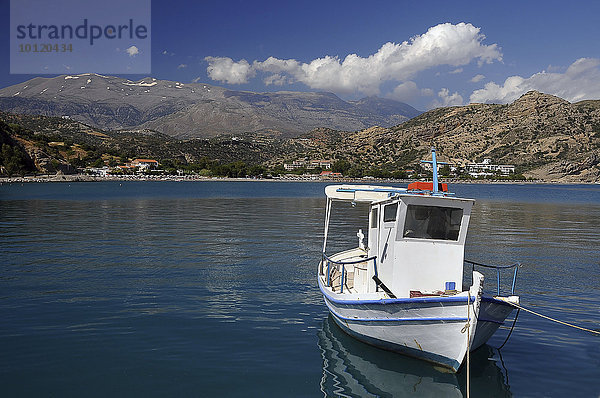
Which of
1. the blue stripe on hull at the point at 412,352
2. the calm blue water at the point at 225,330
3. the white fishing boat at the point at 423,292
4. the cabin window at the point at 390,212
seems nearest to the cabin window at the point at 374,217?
the white fishing boat at the point at 423,292

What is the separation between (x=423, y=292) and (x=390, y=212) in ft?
6.88

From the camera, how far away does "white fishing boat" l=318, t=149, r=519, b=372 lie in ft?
32.8

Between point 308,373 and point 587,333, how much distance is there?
8.35 metres

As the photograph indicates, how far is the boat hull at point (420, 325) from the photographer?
32.3 ft

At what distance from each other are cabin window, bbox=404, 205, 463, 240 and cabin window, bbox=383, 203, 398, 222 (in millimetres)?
434

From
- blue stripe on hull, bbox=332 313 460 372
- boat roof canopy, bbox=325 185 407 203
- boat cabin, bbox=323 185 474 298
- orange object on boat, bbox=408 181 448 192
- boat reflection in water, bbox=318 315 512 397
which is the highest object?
orange object on boat, bbox=408 181 448 192

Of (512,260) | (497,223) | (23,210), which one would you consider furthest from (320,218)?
A: (23,210)

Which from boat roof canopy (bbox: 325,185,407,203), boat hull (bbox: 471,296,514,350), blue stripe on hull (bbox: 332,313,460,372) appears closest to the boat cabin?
boat hull (bbox: 471,296,514,350)

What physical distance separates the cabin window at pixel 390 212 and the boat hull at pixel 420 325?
223 centimetres

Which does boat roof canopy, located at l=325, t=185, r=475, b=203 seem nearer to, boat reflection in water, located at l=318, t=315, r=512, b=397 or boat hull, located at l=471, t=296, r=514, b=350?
boat hull, located at l=471, t=296, r=514, b=350

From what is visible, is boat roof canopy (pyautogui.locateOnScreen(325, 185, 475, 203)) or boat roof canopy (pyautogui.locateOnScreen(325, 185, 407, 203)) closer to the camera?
boat roof canopy (pyautogui.locateOnScreen(325, 185, 475, 203))

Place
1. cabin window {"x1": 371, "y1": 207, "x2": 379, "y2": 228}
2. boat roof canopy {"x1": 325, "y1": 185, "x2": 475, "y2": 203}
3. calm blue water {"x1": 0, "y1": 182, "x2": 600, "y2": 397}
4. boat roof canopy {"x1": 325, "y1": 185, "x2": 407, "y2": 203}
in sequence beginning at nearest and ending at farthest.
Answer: calm blue water {"x1": 0, "y1": 182, "x2": 600, "y2": 397} → cabin window {"x1": 371, "y1": 207, "x2": 379, "y2": 228} → boat roof canopy {"x1": 325, "y1": 185, "x2": 475, "y2": 203} → boat roof canopy {"x1": 325, "y1": 185, "x2": 407, "y2": 203}

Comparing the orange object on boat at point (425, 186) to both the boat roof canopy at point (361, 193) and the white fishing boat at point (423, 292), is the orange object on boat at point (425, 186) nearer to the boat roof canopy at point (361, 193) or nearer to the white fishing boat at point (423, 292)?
the white fishing boat at point (423, 292)

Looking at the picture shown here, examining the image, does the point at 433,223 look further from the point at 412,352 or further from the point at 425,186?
the point at 412,352
